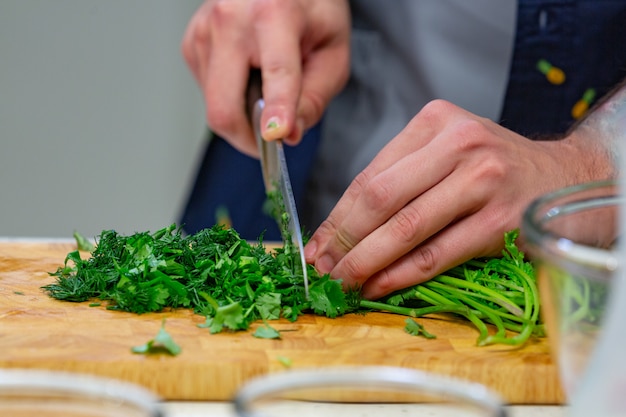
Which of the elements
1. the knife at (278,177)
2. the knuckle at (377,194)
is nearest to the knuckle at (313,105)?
the knife at (278,177)

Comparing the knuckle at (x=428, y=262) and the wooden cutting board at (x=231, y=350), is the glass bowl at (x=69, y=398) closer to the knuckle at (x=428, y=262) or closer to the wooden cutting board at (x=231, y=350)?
the wooden cutting board at (x=231, y=350)

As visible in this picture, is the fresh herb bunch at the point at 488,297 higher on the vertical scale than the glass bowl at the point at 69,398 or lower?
lower

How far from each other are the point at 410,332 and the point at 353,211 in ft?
0.78

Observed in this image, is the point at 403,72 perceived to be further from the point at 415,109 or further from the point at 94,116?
the point at 94,116

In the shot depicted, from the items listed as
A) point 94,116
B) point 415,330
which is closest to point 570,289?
point 415,330

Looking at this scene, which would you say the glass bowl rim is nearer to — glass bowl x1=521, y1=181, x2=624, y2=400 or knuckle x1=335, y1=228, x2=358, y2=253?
glass bowl x1=521, y1=181, x2=624, y2=400

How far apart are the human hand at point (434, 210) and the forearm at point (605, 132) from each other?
6.8 inches

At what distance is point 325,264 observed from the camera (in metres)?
1.48

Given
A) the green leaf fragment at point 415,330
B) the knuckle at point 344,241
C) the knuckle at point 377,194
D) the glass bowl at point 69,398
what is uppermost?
the glass bowl at point 69,398

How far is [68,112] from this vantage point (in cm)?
420

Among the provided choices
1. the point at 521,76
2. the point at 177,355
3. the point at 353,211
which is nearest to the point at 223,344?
the point at 177,355

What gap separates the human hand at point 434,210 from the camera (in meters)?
1.41

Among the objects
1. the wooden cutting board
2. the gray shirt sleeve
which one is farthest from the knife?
the gray shirt sleeve

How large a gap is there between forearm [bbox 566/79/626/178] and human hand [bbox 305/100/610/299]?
173mm
